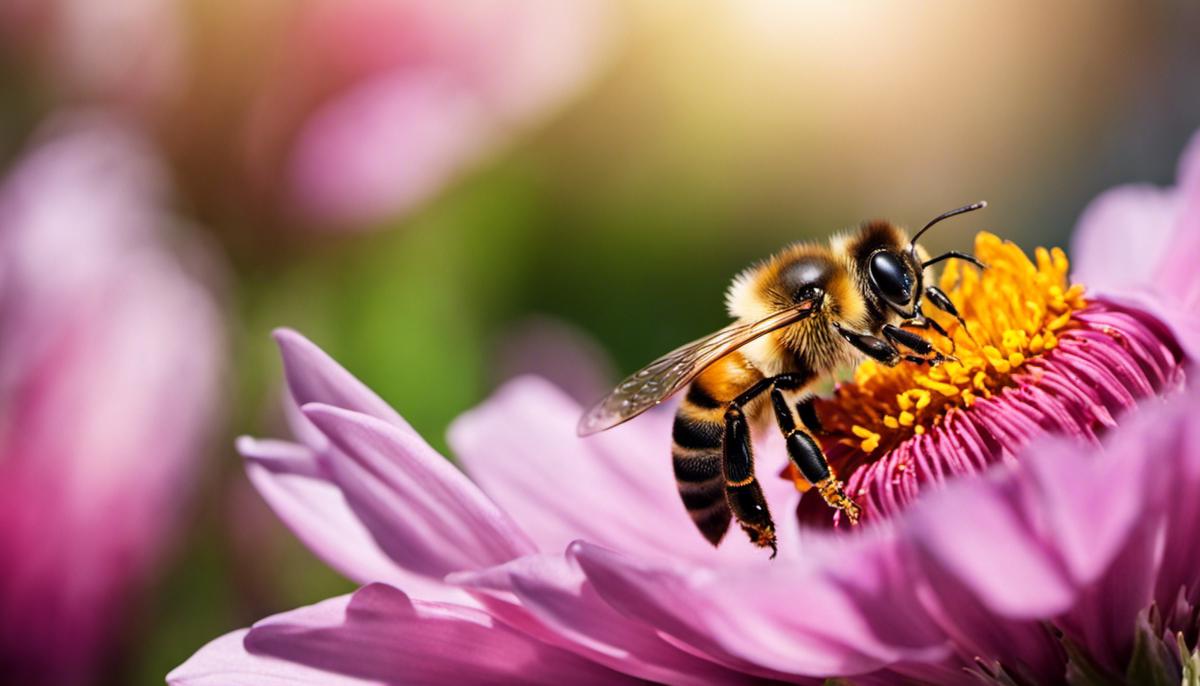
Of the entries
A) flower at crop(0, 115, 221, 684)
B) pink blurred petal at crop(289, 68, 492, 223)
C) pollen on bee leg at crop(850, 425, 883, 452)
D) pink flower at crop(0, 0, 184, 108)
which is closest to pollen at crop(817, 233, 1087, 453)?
pollen on bee leg at crop(850, 425, 883, 452)

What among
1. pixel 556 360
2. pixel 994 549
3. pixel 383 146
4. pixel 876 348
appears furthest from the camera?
pixel 556 360

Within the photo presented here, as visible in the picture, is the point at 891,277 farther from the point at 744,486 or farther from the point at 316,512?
the point at 316,512

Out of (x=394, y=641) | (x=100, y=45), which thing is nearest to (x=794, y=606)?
(x=394, y=641)

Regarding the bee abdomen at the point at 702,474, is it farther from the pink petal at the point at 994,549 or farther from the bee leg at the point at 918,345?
the pink petal at the point at 994,549

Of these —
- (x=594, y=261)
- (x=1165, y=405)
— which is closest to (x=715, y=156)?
(x=594, y=261)

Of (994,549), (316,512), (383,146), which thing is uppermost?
(383,146)

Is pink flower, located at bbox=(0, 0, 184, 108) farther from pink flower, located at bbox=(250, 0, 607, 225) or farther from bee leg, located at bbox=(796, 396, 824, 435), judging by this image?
bee leg, located at bbox=(796, 396, 824, 435)

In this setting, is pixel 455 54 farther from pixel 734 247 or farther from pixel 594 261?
pixel 734 247
